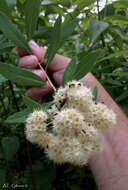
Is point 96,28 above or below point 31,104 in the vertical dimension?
above


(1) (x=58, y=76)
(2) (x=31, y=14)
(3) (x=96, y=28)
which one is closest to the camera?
(3) (x=96, y=28)

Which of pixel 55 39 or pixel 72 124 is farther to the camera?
pixel 55 39

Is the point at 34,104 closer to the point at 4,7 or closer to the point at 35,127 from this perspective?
the point at 35,127

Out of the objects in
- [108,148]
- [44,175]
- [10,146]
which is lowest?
[44,175]

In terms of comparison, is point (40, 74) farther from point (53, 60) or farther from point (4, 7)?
point (4, 7)

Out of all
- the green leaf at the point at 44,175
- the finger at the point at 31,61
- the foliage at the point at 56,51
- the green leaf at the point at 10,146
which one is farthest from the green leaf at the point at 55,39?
the green leaf at the point at 44,175

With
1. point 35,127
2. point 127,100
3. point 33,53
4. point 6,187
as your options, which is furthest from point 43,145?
point 6,187

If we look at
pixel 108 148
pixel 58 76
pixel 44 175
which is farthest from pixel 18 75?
pixel 44 175
